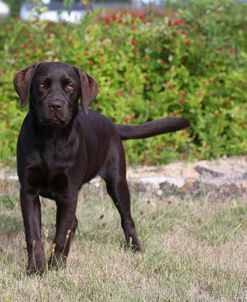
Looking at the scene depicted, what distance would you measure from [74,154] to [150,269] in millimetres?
825

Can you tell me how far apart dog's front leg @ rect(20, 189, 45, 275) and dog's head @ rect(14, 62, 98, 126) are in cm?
48

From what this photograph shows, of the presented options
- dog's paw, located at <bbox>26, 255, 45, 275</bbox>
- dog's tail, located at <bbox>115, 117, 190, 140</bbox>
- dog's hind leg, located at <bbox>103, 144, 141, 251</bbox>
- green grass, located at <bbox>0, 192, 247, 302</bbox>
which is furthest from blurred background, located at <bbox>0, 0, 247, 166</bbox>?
dog's paw, located at <bbox>26, 255, 45, 275</bbox>

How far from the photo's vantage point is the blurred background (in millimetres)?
8078

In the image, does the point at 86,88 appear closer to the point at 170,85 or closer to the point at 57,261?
the point at 57,261

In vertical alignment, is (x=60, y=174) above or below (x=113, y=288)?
above

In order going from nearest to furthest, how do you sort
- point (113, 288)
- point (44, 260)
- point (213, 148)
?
point (113, 288) → point (44, 260) → point (213, 148)

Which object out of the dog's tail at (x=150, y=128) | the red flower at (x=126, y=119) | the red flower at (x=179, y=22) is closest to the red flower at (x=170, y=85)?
the red flower at (x=126, y=119)

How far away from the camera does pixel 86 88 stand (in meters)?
4.79

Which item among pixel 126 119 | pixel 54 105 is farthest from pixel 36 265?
pixel 126 119

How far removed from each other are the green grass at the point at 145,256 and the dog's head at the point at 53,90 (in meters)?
0.90

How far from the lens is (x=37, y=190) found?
15.2 ft

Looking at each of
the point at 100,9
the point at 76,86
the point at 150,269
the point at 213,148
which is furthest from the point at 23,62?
the point at 150,269

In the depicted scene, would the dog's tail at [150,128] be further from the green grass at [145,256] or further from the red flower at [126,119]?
the red flower at [126,119]

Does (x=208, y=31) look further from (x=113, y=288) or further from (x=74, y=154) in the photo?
(x=113, y=288)
